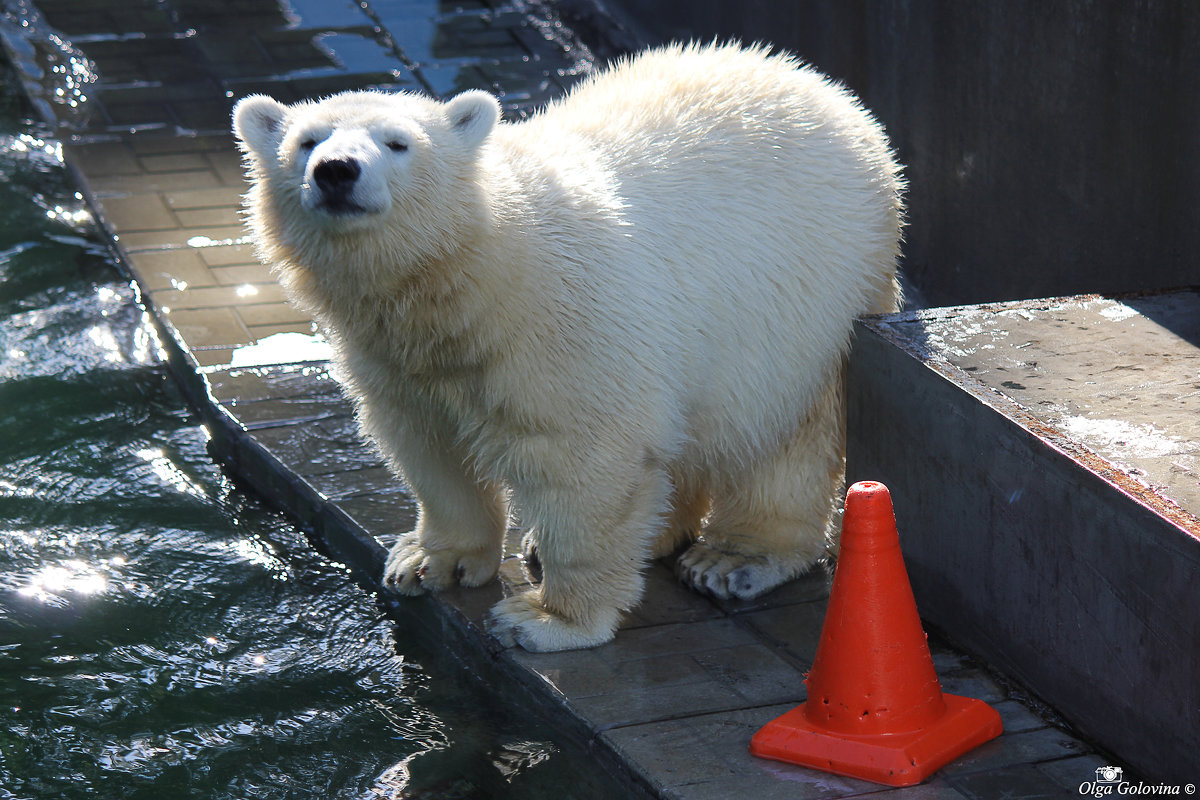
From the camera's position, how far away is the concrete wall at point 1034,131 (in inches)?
169

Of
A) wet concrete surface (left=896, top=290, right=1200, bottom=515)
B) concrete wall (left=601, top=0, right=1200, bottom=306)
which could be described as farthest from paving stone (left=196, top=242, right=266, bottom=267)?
wet concrete surface (left=896, top=290, right=1200, bottom=515)

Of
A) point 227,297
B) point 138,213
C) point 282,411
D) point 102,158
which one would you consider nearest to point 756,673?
point 282,411

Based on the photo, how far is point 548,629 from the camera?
341 cm

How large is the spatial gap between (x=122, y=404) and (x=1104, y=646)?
3672mm

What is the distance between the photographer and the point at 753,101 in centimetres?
369

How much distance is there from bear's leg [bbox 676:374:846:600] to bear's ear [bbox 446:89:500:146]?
1.20 meters

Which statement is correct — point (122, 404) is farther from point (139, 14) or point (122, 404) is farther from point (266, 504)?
point (139, 14)

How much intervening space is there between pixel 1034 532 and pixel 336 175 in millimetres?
1674

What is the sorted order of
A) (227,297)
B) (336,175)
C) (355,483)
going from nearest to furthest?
(336,175)
(355,483)
(227,297)

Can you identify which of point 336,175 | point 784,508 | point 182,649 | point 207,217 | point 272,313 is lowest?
point 182,649

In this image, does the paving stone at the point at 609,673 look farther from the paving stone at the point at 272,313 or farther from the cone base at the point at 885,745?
the paving stone at the point at 272,313

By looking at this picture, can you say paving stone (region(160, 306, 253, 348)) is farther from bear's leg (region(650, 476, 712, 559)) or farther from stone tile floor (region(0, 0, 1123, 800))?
bear's leg (region(650, 476, 712, 559))

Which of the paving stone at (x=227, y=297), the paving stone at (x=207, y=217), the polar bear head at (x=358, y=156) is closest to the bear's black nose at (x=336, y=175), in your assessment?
the polar bear head at (x=358, y=156)

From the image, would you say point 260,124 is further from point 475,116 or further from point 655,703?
point 655,703
